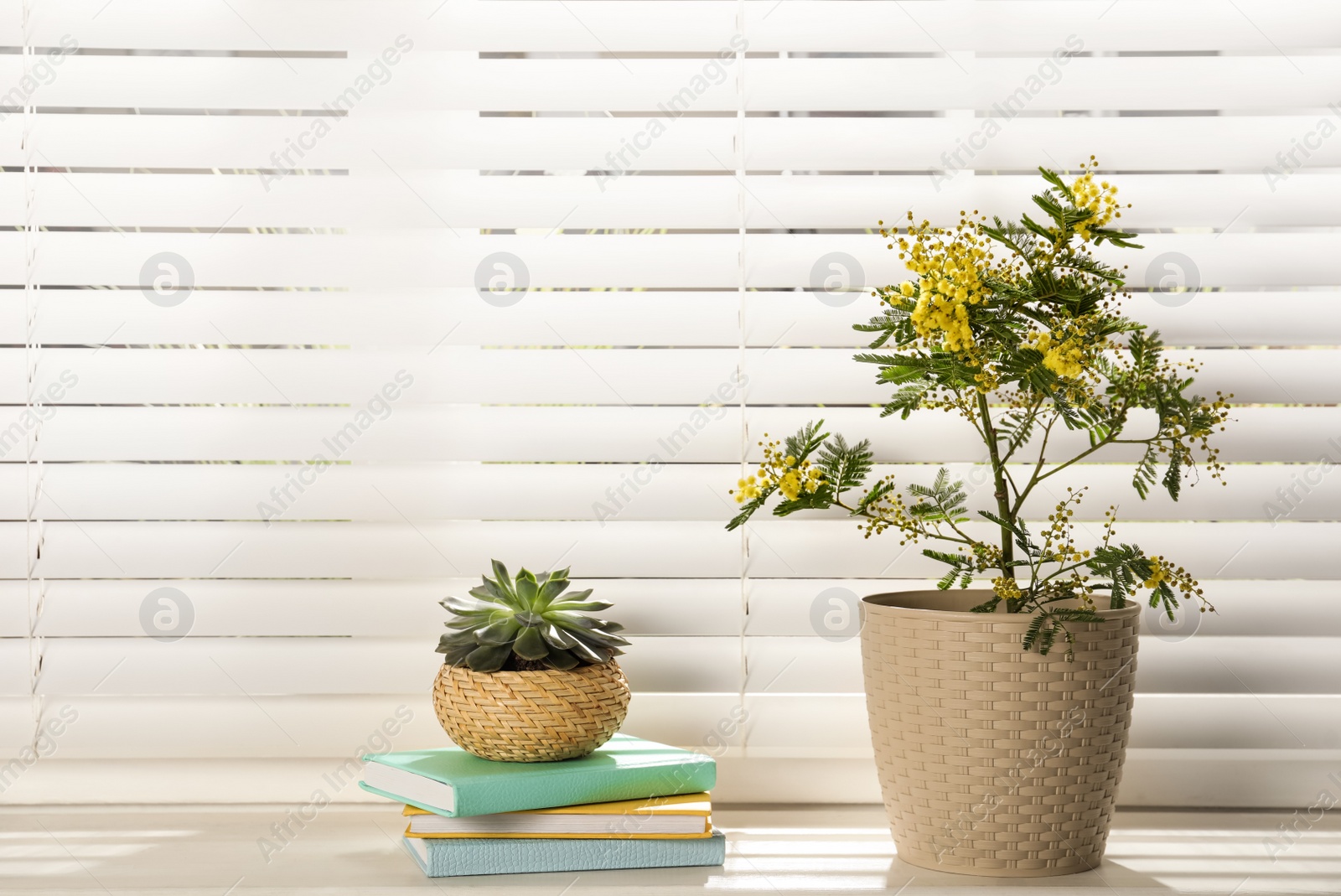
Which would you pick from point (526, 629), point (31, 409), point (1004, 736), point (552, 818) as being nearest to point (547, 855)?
point (552, 818)

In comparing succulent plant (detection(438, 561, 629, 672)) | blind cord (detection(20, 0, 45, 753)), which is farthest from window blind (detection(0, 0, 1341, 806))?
succulent plant (detection(438, 561, 629, 672))

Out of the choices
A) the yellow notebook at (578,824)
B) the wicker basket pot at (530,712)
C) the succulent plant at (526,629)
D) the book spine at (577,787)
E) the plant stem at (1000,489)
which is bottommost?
the yellow notebook at (578,824)

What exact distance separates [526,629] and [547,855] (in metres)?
0.19

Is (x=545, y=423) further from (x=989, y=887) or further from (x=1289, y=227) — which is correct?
(x=1289, y=227)

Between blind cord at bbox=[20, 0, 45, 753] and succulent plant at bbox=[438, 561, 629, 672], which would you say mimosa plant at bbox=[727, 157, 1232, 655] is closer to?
succulent plant at bbox=[438, 561, 629, 672]

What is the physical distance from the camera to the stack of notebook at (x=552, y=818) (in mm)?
916

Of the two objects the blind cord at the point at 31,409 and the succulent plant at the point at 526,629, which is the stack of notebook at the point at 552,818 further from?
the blind cord at the point at 31,409

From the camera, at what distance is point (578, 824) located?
0.93 meters

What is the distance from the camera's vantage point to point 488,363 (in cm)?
115

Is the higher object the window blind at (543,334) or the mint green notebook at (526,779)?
the window blind at (543,334)

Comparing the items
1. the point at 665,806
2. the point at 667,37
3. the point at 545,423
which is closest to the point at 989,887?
the point at 665,806

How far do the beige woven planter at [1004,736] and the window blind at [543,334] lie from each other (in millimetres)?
212

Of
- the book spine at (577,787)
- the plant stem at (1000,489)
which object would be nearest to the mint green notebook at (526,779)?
the book spine at (577,787)

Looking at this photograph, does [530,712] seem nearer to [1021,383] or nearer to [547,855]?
[547,855]
